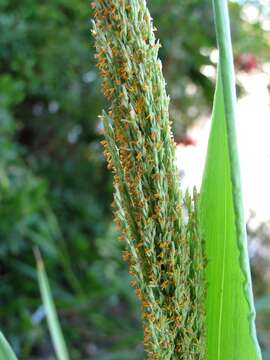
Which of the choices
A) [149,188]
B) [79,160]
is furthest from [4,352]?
[79,160]

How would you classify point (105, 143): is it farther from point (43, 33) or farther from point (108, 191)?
point (108, 191)

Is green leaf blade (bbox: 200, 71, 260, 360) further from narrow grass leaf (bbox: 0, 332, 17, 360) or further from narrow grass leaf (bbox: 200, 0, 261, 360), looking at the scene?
narrow grass leaf (bbox: 0, 332, 17, 360)

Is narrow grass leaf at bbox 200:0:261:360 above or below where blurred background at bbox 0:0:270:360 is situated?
below

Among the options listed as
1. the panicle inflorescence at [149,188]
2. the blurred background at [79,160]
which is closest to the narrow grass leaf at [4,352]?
the panicle inflorescence at [149,188]

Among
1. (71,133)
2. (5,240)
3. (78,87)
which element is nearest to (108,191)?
(71,133)

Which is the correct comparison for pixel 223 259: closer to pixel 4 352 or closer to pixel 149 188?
pixel 149 188

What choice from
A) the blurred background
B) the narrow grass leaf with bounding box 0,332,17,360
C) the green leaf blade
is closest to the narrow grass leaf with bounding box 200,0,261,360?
the green leaf blade
